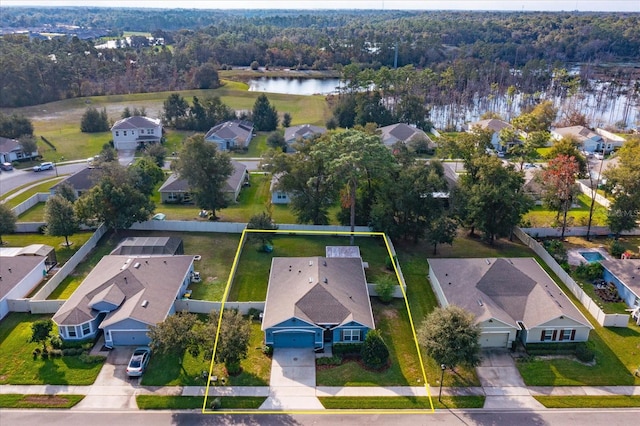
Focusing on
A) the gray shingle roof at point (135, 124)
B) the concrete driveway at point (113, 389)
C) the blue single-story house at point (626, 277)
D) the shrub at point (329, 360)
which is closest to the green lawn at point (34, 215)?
the gray shingle roof at point (135, 124)

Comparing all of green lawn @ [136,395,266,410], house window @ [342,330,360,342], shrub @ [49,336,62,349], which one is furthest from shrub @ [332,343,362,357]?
shrub @ [49,336,62,349]

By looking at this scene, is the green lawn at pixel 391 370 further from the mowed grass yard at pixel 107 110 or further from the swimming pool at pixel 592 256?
the mowed grass yard at pixel 107 110

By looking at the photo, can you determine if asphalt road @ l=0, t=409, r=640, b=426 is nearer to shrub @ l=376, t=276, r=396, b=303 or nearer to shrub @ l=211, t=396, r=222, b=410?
shrub @ l=211, t=396, r=222, b=410

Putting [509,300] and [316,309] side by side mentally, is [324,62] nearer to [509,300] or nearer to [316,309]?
[509,300]

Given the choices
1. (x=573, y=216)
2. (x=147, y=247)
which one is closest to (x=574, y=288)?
(x=573, y=216)

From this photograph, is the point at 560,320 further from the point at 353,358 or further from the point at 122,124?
the point at 122,124
